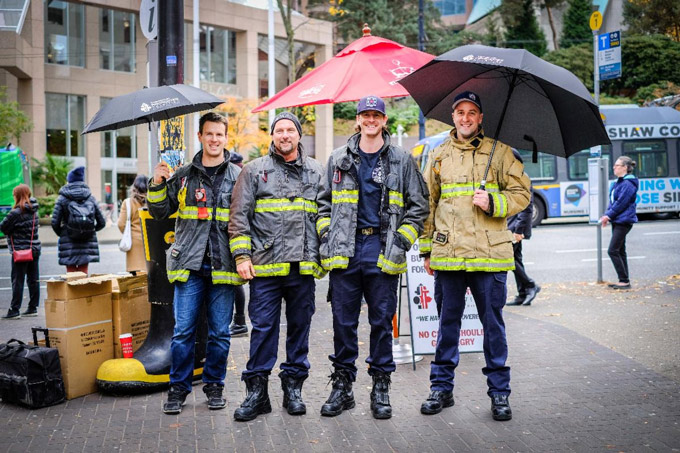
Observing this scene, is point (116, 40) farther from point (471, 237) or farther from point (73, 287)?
point (471, 237)

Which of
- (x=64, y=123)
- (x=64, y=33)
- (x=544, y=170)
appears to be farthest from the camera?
(x=64, y=123)

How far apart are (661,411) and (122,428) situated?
368 cm

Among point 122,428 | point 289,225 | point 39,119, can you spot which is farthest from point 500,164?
point 39,119

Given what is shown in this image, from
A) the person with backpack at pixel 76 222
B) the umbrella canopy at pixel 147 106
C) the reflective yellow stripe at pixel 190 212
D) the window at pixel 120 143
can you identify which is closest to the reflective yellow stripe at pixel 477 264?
the reflective yellow stripe at pixel 190 212

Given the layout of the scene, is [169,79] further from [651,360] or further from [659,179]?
[659,179]

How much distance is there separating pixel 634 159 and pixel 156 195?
22.2 meters

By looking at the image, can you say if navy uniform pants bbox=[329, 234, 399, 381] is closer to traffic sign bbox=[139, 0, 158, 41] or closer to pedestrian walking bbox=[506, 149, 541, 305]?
traffic sign bbox=[139, 0, 158, 41]

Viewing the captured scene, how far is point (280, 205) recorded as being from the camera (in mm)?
5043

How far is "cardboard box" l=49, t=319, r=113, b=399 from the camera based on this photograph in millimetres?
5570

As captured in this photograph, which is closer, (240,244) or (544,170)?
(240,244)

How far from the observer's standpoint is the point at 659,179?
953 inches

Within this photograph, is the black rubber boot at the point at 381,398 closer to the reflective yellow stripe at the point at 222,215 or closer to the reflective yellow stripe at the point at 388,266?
the reflective yellow stripe at the point at 388,266

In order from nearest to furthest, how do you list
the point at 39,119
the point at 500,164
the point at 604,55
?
the point at 500,164, the point at 604,55, the point at 39,119

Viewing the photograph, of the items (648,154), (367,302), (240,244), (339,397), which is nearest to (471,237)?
(367,302)
